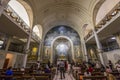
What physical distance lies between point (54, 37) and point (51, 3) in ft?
25.0

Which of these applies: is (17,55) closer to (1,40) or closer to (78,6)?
(1,40)

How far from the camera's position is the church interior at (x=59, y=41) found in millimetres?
6578

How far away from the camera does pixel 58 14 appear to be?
1473 centimetres

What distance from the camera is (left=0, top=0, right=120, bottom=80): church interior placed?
6.58m

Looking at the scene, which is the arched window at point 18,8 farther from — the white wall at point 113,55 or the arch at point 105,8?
the white wall at point 113,55

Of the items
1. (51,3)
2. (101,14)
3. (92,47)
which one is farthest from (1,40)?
(92,47)

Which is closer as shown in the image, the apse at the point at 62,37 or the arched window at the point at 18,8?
the arched window at the point at 18,8

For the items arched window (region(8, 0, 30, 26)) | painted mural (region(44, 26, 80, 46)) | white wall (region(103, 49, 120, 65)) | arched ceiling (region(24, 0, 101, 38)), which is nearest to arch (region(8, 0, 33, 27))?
arched window (region(8, 0, 30, 26))

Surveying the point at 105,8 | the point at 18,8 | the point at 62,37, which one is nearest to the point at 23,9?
the point at 18,8

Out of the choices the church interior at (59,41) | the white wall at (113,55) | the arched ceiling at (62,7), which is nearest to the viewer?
the church interior at (59,41)

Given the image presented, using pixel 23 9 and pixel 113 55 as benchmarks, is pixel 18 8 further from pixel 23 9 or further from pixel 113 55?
pixel 113 55

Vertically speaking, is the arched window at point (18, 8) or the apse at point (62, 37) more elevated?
the arched window at point (18, 8)

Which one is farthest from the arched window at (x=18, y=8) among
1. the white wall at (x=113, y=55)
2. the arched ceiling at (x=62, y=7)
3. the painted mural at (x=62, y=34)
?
the white wall at (x=113, y=55)

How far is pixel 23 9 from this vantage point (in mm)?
10383
